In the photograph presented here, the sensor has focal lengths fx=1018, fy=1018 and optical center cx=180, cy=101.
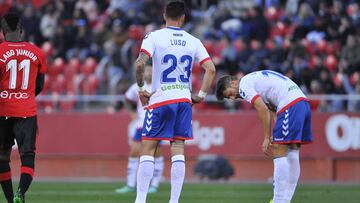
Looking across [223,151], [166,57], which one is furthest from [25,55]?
[223,151]

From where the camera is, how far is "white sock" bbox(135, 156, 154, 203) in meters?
12.4

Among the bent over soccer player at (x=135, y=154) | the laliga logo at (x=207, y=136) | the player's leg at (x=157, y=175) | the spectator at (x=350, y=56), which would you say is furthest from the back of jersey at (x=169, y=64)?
the spectator at (x=350, y=56)

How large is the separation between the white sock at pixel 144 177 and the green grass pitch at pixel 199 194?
277 cm

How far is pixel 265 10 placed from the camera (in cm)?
2858

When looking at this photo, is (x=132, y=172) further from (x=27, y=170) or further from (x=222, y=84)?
(x=27, y=170)

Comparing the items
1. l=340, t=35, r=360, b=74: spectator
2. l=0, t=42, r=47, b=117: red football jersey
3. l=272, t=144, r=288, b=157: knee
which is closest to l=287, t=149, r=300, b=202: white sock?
l=272, t=144, r=288, b=157: knee

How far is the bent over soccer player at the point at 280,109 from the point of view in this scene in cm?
1300

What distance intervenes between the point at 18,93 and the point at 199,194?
5.25 m

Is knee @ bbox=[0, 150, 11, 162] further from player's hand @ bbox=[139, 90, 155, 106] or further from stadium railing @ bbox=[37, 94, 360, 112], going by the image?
stadium railing @ bbox=[37, 94, 360, 112]

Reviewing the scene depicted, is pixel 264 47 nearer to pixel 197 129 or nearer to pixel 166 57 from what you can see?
pixel 197 129

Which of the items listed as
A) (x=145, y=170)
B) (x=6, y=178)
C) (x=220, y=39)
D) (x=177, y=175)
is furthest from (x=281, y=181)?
(x=220, y=39)

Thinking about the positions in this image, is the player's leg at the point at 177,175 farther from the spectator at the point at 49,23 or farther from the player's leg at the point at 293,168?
the spectator at the point at 49,23

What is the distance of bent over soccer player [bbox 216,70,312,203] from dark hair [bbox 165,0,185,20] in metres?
1.05

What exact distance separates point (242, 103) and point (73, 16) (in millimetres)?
7432
